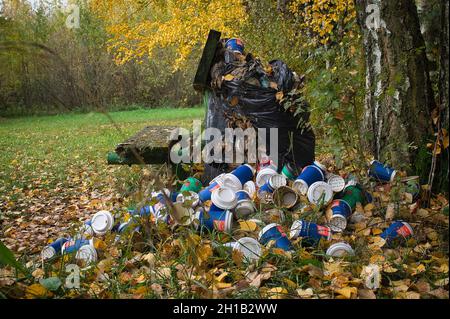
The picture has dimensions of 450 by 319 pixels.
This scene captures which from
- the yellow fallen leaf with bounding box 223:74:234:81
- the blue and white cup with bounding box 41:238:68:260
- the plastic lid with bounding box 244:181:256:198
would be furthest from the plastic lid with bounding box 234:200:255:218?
the yellow fallen leaf with bounding box 223:74:234:81

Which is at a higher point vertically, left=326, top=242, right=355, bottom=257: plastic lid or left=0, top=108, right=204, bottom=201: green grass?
left=326, top=242, right=355, bottom=257: plastic lid

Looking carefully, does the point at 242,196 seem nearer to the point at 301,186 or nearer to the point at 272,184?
the point at 272,184

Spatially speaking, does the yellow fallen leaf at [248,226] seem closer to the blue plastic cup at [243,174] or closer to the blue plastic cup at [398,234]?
the blue plastic cup at [243,174]

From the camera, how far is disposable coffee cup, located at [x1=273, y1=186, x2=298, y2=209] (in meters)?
3.05

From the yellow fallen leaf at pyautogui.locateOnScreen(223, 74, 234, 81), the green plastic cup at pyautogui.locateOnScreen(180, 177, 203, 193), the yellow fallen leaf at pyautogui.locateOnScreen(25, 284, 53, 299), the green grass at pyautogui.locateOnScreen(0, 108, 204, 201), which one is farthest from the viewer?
the green grass at pyautogui.locateOnScreen(0, 108, 204, 201)

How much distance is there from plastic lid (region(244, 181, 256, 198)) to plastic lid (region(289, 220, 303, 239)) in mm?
591

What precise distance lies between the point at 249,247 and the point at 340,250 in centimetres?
48

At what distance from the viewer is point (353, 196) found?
10.1 feet

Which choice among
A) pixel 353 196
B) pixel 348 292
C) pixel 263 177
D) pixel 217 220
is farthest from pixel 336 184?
pixel 348 292

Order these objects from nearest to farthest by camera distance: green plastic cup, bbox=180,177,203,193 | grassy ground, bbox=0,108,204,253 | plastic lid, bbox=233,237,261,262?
plastic lid, bbox=233,237,261,262
green plastic cup, bbox=180,177,203,193
grassy ground, bbox=0,108,204,253

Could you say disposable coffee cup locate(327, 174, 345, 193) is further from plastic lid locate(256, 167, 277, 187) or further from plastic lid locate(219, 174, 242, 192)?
plastic lid locate(219, 174, 242, 192)
